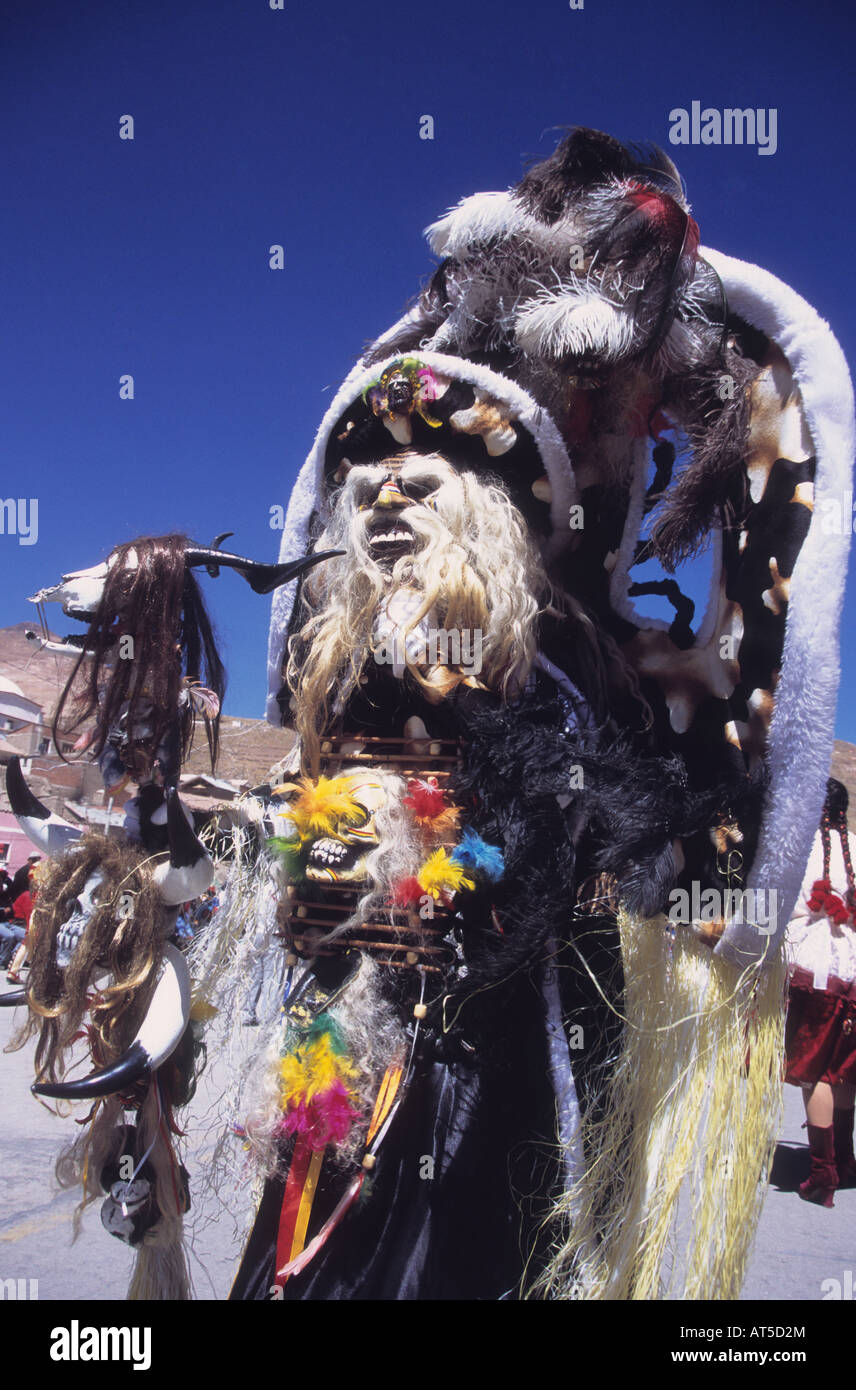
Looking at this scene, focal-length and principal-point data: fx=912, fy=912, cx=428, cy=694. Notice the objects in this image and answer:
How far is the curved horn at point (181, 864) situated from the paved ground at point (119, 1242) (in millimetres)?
814

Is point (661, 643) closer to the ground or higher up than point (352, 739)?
higher up

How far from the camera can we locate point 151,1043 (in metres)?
1.76

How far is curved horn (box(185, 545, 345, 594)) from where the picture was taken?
1.88m

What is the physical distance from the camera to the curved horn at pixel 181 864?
5.89ft

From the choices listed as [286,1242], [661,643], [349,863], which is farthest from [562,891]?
[286,1242]

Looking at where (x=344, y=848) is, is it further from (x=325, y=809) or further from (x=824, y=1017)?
(x=824, y=1017)

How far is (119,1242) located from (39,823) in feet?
6.63

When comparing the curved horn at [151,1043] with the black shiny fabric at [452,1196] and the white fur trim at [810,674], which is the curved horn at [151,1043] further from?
the white fur trim at [810,674]

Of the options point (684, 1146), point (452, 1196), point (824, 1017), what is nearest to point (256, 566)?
point (452, 1196)

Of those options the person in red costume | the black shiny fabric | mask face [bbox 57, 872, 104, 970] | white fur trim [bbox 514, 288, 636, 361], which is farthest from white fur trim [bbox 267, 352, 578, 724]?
the person in red costume

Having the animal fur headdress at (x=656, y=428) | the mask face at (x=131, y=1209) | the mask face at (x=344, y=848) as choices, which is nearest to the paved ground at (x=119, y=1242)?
the mask face at (x=131, y=1209)

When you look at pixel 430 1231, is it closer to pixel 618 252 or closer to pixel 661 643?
pixel 661 643

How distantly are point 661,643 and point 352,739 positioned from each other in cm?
77

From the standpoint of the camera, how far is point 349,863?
1.90 metres
